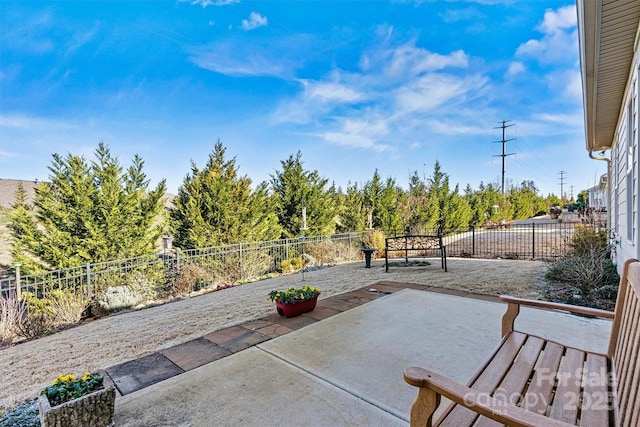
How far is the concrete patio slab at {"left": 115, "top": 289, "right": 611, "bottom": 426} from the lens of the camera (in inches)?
75.0

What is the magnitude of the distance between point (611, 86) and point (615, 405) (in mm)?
4931

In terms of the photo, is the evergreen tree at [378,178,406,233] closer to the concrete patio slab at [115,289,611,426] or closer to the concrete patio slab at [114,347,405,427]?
the concrete patio slab at [115,289,611,426]

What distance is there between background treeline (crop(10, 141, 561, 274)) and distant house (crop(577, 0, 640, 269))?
7.07 metres

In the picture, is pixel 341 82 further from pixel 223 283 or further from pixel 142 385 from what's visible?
pixel 142 385

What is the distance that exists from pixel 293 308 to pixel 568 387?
9.54 ft

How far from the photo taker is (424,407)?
1.11 m

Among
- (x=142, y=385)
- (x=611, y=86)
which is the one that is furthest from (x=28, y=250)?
(x=611, y=86)

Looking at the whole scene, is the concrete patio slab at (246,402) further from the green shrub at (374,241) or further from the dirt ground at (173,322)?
the green shrub at (374,241)

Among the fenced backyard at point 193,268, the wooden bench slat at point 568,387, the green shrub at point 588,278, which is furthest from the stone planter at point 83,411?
the green shrub at point 588,278

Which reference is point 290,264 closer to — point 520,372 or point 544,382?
point 520,372

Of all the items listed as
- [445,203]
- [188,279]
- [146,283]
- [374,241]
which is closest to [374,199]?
[374,241]

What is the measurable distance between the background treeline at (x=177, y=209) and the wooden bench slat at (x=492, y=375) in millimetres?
7583

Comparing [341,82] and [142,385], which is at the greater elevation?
[341,82]

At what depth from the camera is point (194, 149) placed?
9.11m
